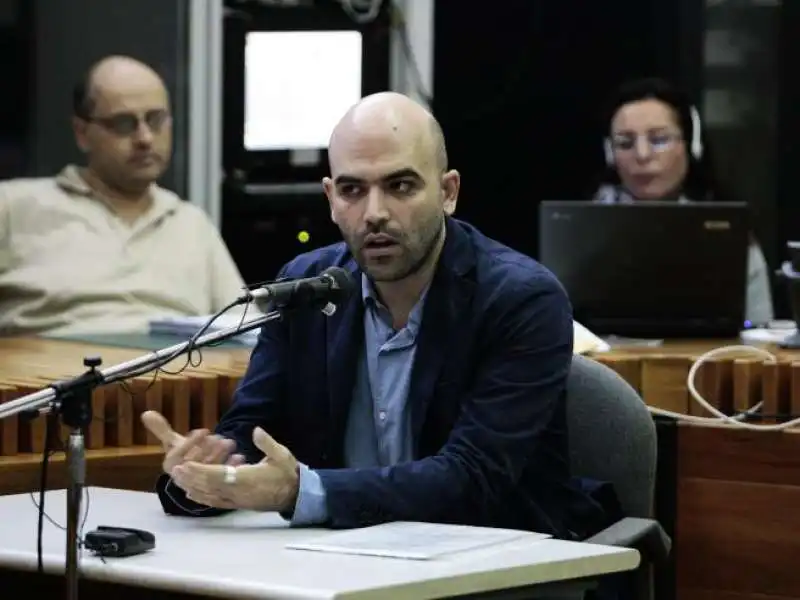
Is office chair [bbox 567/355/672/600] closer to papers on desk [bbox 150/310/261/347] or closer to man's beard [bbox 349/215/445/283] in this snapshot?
man's beard [bbox 349/215/445/283]

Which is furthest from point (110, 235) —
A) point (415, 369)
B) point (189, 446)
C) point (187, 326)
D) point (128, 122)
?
point (189, 446)

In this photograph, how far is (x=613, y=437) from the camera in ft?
9.82

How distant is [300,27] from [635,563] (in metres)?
3.57

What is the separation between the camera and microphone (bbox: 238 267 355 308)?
7.89 ft

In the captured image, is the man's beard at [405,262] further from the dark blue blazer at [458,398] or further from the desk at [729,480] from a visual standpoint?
the desk at [729,480]

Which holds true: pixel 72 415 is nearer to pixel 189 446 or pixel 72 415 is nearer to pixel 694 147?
pixel 189 446

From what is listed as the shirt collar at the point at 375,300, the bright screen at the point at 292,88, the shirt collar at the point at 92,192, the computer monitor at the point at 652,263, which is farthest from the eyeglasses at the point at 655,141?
the shirt collar at the point at 375,300

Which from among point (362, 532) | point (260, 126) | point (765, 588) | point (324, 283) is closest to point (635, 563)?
point (362, 532)

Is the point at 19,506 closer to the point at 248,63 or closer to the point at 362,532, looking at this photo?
the point at 362,532

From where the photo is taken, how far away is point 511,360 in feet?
9.02

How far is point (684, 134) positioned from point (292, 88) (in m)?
1.37

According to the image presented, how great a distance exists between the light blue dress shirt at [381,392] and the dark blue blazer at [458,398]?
0.02m

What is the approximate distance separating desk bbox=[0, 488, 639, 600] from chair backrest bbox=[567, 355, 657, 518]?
58 centimetres

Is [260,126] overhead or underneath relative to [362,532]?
overhead
